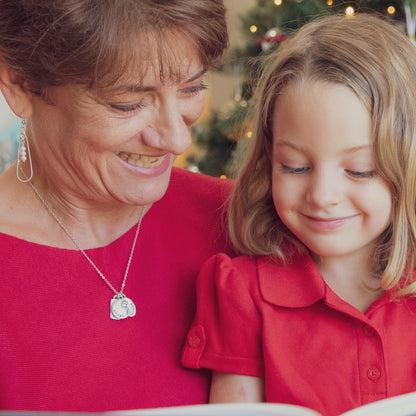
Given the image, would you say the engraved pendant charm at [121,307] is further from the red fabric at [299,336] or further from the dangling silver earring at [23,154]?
the dangling silver earring at [23,154]

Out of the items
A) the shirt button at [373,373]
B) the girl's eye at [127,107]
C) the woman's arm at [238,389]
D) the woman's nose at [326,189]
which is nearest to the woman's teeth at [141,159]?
the girl's eye at [127,107]

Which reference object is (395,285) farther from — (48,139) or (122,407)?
(48,139)

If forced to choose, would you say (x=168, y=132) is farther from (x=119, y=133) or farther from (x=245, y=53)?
(x=245, y=53)

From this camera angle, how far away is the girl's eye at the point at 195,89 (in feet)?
4.40

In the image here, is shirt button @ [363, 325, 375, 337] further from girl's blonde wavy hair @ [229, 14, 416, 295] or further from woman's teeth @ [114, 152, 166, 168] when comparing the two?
woman's teeth @ [114, 152, 166, 168]

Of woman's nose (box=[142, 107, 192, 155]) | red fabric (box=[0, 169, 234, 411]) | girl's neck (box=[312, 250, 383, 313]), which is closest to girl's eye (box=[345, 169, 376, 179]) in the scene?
girl's neck (box=[312, 250, 383, 313])

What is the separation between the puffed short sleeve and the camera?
4.39 ft

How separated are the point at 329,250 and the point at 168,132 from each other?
399 mm

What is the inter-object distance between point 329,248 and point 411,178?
0.21 metres

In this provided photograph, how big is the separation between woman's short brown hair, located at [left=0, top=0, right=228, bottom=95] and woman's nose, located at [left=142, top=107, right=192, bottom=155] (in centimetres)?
10

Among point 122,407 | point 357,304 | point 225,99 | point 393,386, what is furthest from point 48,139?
point 225,99

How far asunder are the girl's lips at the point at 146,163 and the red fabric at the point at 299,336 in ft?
0.78

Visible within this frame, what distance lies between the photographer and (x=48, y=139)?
4.46 ft

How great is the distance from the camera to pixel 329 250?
1303 mm
